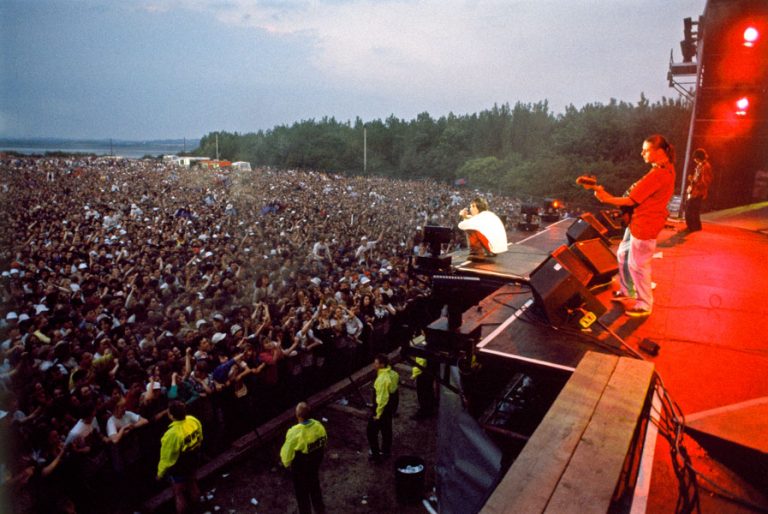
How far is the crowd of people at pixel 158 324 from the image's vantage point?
479 cm

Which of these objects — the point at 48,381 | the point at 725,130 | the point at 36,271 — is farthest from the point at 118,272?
the point at 725,130

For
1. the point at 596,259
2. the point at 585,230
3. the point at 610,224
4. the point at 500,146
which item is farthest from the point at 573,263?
the point at 500,146

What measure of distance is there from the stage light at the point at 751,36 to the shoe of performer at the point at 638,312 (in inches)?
378

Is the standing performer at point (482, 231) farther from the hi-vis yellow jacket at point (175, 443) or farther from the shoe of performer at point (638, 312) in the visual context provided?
the hi-vis yellow jacket at point (175, 443)

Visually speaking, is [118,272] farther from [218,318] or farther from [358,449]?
[358,449]

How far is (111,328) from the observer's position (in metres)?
6.71

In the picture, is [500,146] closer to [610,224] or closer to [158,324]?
[610,224]

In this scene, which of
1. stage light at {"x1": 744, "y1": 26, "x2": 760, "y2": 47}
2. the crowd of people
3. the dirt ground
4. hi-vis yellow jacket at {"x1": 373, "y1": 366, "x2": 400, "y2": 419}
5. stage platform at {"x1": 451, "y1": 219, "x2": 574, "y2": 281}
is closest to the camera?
the crowd of people

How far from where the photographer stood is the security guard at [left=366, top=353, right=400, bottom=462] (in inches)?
228

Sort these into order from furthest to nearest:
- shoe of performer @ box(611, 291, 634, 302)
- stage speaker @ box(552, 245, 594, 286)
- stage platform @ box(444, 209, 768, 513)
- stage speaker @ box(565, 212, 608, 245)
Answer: stage speaker @ box(565, 212, 608, 245) < shoe of performer @ box(611, 291, 634, 302) < stage speaker @ box(552, 245, 594, 286) < stage platform @ box(444, 209, 768, 513)

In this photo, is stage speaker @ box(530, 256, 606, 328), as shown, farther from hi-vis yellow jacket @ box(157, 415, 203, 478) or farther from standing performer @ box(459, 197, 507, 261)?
hi-vis yellow jacket @ box(157, 415, 203, 478)

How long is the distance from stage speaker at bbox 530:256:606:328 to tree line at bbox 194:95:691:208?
1106 inches

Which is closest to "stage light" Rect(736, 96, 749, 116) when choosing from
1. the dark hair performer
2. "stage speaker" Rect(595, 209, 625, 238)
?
"stage speaker" Rect(595, 209, 625, 238)

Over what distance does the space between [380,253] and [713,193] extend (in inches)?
331
